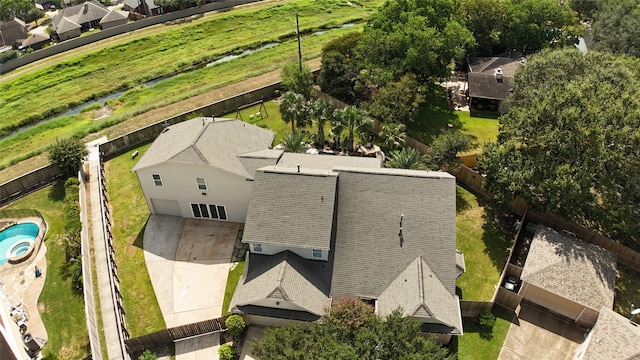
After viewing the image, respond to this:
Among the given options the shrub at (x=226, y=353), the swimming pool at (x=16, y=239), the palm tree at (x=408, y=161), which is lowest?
the shrub at (x=226, y=353)

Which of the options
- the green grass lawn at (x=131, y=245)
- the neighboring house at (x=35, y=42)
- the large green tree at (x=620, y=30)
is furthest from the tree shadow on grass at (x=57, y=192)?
the large green tree at (x=620, y=30)

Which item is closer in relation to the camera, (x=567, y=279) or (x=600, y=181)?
(x=567, y=279)

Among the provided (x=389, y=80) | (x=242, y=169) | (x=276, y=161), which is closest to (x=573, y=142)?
(x=389, y=80)

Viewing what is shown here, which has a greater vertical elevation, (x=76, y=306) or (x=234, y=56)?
(x=234, y=56)

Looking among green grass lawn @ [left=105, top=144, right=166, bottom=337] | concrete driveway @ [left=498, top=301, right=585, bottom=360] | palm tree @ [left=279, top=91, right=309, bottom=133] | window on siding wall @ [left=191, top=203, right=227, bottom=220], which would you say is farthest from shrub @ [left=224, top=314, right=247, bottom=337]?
palm tree @ [left=279, top=91, right=309, bottom=133]

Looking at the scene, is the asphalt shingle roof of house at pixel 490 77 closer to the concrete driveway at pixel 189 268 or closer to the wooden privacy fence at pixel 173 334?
the concrete driveway at pixel 189 268

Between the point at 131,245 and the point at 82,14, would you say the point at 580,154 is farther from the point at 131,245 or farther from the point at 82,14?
the point at 82,14

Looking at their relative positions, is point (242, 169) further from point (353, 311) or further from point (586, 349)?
point (586, 349)
